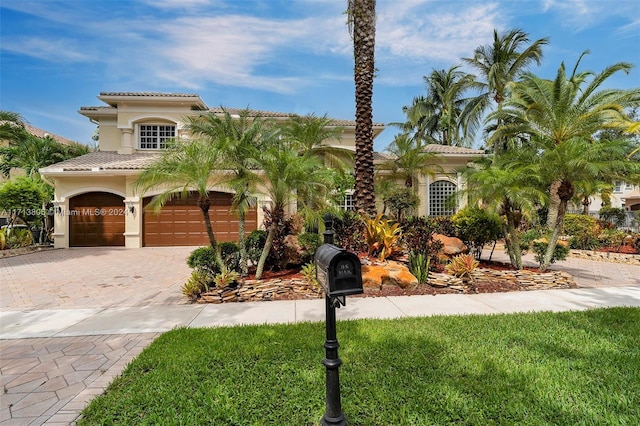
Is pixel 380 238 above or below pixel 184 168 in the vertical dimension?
below

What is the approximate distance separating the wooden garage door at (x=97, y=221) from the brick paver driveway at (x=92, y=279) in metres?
2.24

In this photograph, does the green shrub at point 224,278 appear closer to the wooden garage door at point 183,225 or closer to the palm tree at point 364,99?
the palm tree at point 364,99

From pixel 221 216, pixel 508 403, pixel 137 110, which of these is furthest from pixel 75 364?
pixel 137 110

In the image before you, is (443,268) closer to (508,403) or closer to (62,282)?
(508,403)

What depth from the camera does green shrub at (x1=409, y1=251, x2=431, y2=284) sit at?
8.00 metres

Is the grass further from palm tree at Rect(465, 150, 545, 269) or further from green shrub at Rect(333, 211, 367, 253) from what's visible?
green shrub at Rect(333, 211, 367, 253)

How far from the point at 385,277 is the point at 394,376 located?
436 cm

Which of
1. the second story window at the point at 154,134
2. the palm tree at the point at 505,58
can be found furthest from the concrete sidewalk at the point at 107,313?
the palm tree at the point at 505,58

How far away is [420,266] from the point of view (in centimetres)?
807

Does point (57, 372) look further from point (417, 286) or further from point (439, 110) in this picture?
point (439, 110)

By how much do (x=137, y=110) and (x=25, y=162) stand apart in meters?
9.13

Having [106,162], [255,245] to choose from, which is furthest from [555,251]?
[106,162]

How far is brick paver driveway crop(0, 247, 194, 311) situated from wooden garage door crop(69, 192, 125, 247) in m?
2.24

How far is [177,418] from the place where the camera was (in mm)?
2904
